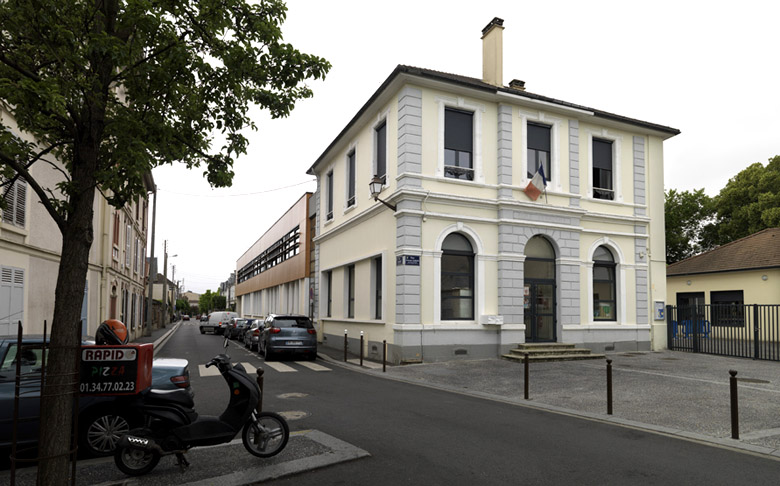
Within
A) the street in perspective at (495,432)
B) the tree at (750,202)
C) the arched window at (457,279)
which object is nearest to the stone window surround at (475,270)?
the arched window at (457,279)

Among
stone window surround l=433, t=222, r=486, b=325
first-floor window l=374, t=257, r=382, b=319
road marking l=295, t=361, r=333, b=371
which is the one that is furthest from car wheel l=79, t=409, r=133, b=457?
first-floor window l=374, t=257, r=382, b=319

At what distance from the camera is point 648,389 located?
10797mm

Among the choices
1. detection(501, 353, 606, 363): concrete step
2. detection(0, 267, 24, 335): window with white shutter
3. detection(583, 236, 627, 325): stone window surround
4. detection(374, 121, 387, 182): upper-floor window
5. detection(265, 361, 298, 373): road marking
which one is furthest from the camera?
detection(583, 236, 627, 325): stone window surround

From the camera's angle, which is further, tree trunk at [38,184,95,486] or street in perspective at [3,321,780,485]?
street in perspective at [3,321,780,485]

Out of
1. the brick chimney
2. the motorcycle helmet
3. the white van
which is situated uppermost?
the brick chimney

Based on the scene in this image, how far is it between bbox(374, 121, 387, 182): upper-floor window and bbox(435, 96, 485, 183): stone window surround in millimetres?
2254

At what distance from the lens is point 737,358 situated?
1641 centimetres

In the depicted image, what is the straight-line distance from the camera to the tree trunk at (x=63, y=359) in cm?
417

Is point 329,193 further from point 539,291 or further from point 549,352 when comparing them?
point 549,352

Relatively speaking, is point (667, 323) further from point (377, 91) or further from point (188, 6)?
point (188, 6)

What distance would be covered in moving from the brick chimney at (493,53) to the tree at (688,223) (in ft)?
83.6

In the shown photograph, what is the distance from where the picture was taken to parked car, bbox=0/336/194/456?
560cm

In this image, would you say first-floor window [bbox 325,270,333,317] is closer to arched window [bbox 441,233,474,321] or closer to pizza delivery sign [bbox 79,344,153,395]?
arched window [bbox 441,233,474,321]

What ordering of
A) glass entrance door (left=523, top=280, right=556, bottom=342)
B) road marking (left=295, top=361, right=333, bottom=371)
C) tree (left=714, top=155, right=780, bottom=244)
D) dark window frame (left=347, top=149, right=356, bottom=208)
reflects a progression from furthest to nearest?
tree (left=714, top=155, right=780, bottom=244), dark window frame (left=347, top=149, right=356, bottom=208), glass entrance door (left=523, top=280, right=556, bottom=342), road marking (left=295, top=361, right=333, bottom=371)
